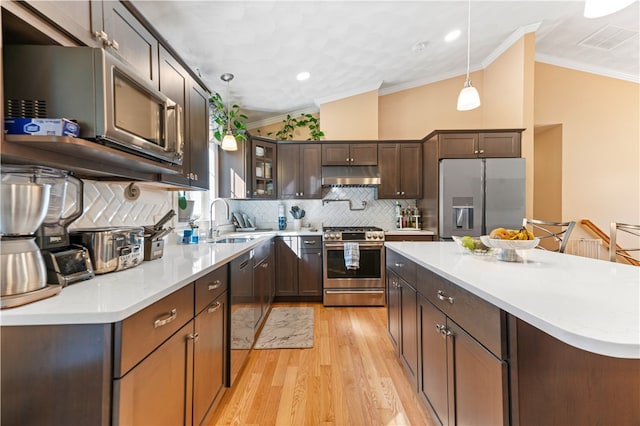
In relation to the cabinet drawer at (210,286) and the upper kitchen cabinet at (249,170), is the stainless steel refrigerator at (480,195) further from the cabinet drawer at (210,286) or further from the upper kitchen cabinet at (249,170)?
the cabinet drawer at (210,286)

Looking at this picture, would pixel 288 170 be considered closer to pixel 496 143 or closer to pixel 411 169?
pixel 411 169

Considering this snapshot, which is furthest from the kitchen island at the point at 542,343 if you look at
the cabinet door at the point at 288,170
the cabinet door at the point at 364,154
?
the cabinet door at the point at 288,170

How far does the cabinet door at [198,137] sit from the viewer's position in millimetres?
1875

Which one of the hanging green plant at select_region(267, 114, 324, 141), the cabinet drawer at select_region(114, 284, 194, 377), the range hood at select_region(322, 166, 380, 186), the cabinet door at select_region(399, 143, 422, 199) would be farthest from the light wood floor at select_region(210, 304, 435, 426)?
the hanging green plant at select_region(267, 114, 324, 141)

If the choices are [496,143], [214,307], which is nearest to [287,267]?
[214,307]

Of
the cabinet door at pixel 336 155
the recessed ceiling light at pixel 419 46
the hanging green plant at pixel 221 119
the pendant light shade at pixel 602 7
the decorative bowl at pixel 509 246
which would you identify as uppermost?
the recessed ceiling light at pixel 419 46

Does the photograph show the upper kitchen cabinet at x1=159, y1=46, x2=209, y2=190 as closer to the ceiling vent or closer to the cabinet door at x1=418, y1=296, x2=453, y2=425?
the cabinet door at x1=418, y1=296, x2=453, y2=425

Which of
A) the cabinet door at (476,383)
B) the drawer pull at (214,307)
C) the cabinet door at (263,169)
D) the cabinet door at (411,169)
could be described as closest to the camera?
the cabinet door at (476,383)

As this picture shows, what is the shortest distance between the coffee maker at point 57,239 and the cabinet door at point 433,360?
159cm

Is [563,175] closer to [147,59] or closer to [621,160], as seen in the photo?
[621,160]

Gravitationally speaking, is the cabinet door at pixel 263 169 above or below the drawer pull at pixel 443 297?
above

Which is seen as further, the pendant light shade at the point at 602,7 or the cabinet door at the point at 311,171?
the cabinet door at the point at 311,171

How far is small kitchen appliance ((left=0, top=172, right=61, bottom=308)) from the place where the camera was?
0.75 m

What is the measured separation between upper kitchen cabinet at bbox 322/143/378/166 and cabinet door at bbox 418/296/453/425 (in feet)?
8.39
